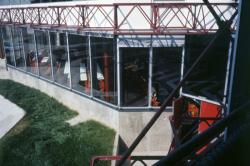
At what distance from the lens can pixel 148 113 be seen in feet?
44.1

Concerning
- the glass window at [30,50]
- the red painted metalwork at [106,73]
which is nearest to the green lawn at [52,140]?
the red painted metalwork at [106,73]

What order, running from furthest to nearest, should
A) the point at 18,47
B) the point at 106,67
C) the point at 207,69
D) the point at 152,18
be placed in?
the point at 18,47, the point at 106,67, the point at 207,69, the point at 152,18

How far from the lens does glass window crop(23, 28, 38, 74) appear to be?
20453 mm

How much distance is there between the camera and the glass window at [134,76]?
12836mm

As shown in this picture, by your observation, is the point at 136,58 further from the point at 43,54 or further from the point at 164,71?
the point at 43,54

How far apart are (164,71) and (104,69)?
3.34 metres

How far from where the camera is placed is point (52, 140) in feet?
45.2

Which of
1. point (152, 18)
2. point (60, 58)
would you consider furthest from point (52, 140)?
point (152, 18)

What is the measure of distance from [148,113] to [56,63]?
817cm

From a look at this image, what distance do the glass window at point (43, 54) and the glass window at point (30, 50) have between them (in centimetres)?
68

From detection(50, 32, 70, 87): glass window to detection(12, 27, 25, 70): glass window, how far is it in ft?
16.9

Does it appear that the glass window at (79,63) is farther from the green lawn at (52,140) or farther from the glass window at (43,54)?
the glass window at (43,54)

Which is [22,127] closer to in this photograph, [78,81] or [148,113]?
[78,81]

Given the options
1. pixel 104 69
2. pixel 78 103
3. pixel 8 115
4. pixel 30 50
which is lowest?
pixel 8 115
